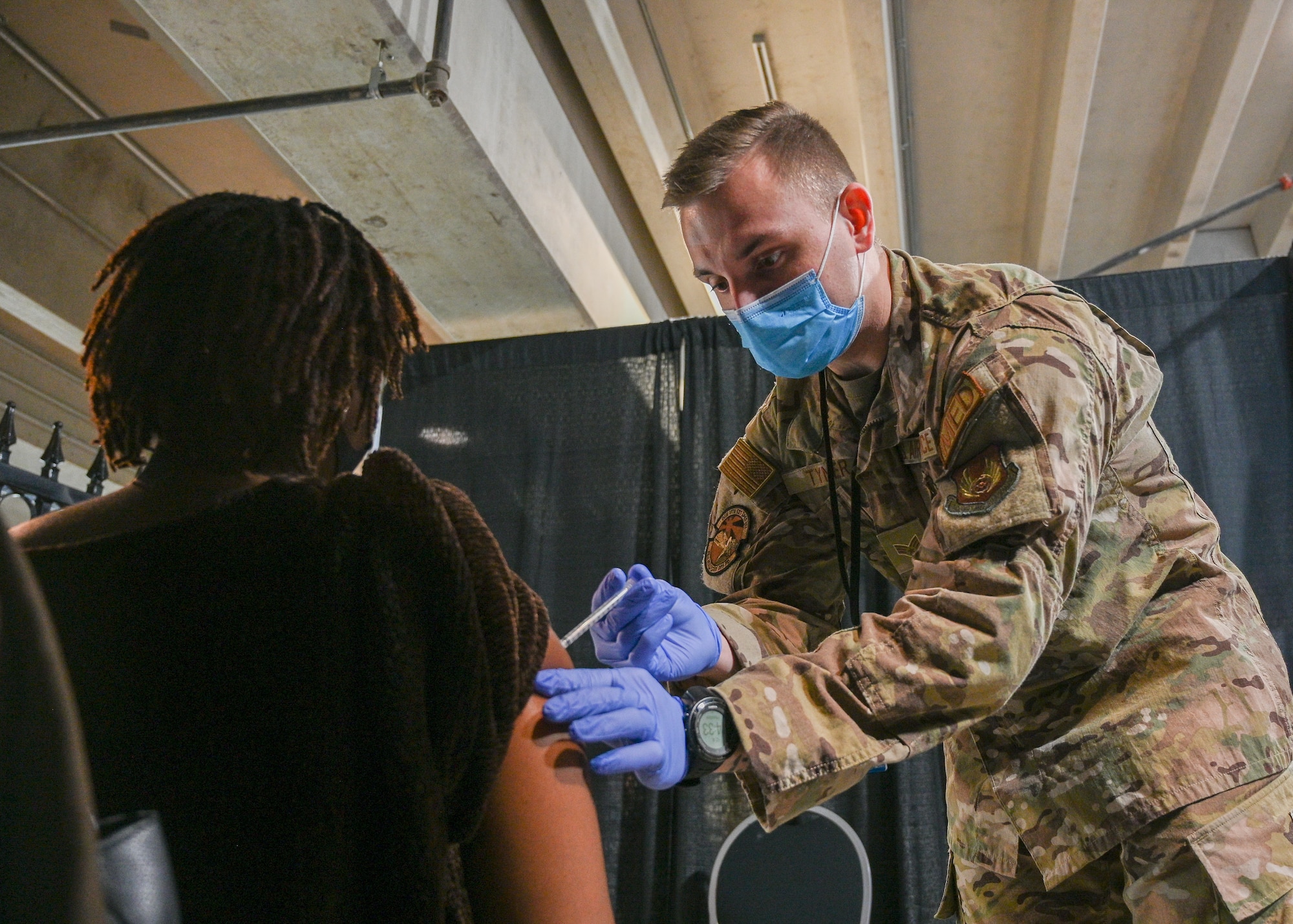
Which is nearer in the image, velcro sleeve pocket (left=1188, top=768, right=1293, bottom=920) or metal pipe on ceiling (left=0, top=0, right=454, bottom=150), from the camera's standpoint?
velcro sleeve pocket (left=1188, top=768, right=1293, bottom=920)

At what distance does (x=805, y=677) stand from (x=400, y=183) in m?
2.04

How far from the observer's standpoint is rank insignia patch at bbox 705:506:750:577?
1615 millimetres

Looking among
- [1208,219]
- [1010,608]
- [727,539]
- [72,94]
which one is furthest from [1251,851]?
[72,94]

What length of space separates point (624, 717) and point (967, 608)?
39 centimetres

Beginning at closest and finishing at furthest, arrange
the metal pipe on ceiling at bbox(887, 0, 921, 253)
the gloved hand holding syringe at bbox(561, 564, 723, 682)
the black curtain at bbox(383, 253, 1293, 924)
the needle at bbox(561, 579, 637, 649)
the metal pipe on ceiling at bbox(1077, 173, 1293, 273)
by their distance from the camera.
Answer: the needle at bbox(561, 579, 637, 649)
the gloved hand holding syringe at bbox(561, 564, 723, 682)
the black curtain at bbox(383, 253, 1293, 924)
the metal pipe on ceiling at bbox(887, 0, 921, 253)
the metal pipe on ceiling at bbox(1077, 173, 1293, 273)

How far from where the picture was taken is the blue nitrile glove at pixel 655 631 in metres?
1.16

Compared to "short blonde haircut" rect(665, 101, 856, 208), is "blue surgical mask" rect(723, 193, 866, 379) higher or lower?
lower

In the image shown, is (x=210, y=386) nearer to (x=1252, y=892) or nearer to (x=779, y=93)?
(x=1252, y=892)

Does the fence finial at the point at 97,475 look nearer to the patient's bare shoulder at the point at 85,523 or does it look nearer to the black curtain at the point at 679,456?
the black curtain at the point at 679,456

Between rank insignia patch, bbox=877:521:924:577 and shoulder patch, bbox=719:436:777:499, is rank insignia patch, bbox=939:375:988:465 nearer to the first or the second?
rank insignia patch, bbox=877:521:924:577

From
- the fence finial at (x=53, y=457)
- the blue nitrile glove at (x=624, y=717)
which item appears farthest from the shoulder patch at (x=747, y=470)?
the fence finial at (x=53, y=457)

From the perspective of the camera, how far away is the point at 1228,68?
3.23 m

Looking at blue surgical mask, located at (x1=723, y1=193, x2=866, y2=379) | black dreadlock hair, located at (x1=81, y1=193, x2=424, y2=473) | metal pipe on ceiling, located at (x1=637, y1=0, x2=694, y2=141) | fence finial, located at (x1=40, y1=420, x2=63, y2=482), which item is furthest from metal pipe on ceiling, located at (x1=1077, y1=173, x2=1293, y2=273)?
black dreadlock hair, located at (x1=81, y1=193, x2=424, y2=473)

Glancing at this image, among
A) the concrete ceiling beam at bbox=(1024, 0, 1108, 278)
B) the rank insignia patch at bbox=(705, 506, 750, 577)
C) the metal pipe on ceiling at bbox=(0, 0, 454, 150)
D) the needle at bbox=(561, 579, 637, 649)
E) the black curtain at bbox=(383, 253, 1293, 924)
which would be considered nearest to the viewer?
the needle at bbox=(561, 579, 637, 649)
